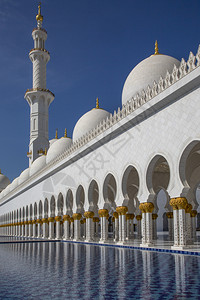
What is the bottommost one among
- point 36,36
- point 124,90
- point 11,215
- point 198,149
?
point 11,215

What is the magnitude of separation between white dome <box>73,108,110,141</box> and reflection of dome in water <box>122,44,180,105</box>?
3580mm

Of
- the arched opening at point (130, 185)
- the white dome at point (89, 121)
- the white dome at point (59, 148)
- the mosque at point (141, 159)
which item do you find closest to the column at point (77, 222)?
the mosque at point (141, 159)

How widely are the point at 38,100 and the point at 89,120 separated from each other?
37.4 ft

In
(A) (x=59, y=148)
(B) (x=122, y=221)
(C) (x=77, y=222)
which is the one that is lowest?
(C) (x=77, y=222)

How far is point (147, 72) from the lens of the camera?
11.4 meters

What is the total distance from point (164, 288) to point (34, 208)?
19.6 metres

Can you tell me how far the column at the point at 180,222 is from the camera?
829cm

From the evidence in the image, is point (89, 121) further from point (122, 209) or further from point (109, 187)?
point (122, 209)

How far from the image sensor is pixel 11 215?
3070 cm

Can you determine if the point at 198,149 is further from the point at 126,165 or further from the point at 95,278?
the point at 95,278

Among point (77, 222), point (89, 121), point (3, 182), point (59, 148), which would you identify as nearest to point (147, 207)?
point (77, 222)

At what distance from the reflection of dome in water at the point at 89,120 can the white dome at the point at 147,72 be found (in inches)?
144

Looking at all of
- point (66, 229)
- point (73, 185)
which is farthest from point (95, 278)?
point (66, 229)

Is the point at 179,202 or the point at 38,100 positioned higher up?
the point at 38,100
